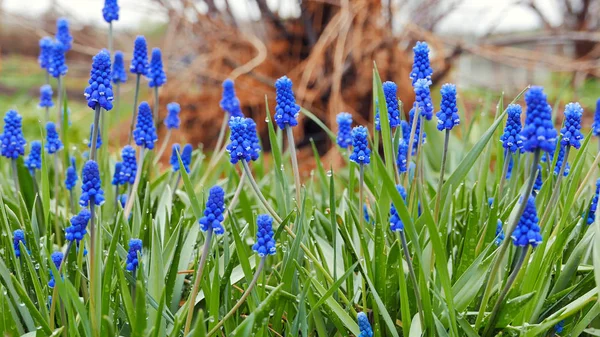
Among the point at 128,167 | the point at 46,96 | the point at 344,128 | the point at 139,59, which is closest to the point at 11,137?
the point at 128,167

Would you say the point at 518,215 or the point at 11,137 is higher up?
the point at 11,137

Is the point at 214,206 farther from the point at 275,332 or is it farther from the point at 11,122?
the point at 11,122

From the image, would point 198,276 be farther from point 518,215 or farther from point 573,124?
point 573,124

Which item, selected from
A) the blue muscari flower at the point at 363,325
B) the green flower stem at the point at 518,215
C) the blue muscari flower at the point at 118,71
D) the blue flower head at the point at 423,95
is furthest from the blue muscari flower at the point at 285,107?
the blue muscari flower at the point at 118,71

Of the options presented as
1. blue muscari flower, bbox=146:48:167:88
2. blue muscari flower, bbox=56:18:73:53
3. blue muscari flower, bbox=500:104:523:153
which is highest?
blue muscari flower, bbox=56:18:73:53

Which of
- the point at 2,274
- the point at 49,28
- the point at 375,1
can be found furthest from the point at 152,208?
the point at 49,28

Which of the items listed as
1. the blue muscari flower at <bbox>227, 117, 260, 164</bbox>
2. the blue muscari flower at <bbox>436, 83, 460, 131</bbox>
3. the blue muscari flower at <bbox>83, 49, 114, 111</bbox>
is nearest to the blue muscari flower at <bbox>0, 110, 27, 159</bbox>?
the blue muscari flower at <bbox>83, 49, 114, 111</bbox>

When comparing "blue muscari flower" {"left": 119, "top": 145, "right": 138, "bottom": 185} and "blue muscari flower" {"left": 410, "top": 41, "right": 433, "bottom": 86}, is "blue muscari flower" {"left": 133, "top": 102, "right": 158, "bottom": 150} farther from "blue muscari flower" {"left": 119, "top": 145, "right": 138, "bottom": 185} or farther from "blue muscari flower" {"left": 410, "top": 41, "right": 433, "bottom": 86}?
"blue muscari flower" {"left": 410, "top": 41, "right": 433, "bottom": 86}
